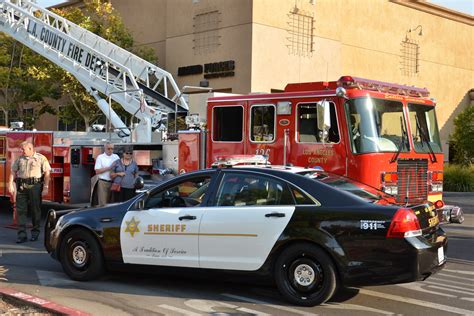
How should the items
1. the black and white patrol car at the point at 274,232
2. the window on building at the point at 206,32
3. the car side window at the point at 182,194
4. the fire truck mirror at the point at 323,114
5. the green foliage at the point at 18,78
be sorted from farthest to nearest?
the green foliage at the point at 18,78 < the window on building at the point at 206,32 < the fire truck mirror at the point at 323,114 < the car side window at the point at 182,194 < the black and white patrol car at the point at 274,232

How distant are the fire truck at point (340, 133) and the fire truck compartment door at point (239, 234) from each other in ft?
8.26

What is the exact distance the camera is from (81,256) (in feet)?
22.2

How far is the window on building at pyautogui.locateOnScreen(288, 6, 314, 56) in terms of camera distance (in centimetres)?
2277

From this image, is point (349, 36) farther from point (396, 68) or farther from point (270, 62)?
point (270, 62)

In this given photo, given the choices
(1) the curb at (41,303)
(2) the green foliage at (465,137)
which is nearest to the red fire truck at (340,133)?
(1) the curb at (41,303)

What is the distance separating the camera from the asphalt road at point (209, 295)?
18.4 feet

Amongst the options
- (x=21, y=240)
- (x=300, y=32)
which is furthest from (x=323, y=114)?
(x=300, y=32)

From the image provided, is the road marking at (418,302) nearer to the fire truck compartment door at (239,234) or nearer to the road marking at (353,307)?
the road marking at (353,307)

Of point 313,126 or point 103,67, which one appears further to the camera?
point 103,67

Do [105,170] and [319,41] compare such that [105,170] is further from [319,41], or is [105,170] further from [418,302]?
[319,41]

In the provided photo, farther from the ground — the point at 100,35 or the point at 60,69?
the point at 100,35

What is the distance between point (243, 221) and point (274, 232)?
36 centimetres

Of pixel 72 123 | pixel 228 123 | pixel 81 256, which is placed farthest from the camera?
pixel 72 123

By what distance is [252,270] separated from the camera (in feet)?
19.0
